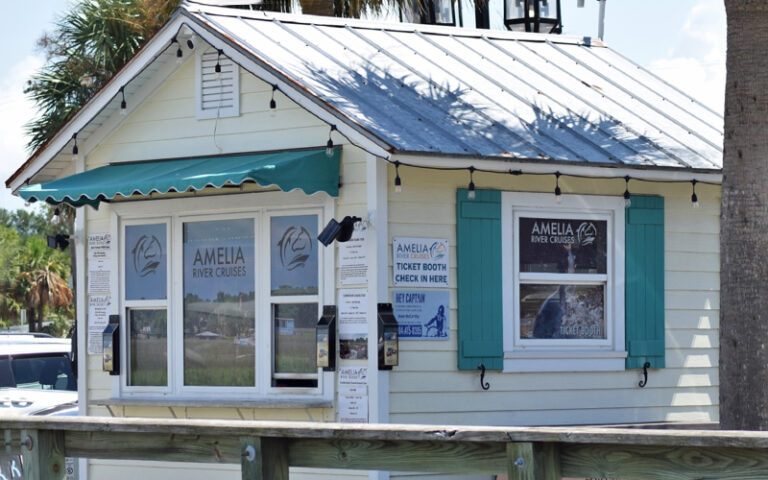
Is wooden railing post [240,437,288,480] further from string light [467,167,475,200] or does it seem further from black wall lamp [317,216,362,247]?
string light [467,167,475,200]

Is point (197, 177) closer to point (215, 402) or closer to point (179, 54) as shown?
→ point (179, 54)

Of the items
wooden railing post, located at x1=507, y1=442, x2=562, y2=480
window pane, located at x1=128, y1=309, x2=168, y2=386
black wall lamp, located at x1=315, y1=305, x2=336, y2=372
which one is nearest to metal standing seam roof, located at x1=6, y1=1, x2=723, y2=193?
black wall lamp, located at x1=315, y1=305, x2=336, y2=372

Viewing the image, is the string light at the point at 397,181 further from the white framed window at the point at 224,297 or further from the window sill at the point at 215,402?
the window sill at the point at 215,402

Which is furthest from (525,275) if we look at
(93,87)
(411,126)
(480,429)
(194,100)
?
(93,87)

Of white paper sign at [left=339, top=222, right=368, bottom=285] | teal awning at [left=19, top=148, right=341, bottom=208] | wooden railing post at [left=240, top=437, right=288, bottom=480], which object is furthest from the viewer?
white paper sign at [left=339, top=222, right=368, bottom=285]

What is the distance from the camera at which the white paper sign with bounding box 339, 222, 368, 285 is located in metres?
10.0

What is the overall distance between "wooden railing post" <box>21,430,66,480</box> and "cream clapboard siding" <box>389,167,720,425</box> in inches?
151

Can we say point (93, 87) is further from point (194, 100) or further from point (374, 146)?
point (374, 146)

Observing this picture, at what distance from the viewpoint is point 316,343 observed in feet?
33.7

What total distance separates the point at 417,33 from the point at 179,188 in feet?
12.3

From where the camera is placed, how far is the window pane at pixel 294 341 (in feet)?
34.2

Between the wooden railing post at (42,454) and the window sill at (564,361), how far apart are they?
15.5ft

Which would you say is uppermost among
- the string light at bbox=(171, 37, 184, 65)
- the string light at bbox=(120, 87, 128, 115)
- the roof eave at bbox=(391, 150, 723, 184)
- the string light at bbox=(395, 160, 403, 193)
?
the string light at bbox=(171, 37, 184, 65)

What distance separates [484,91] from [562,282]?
196cm
